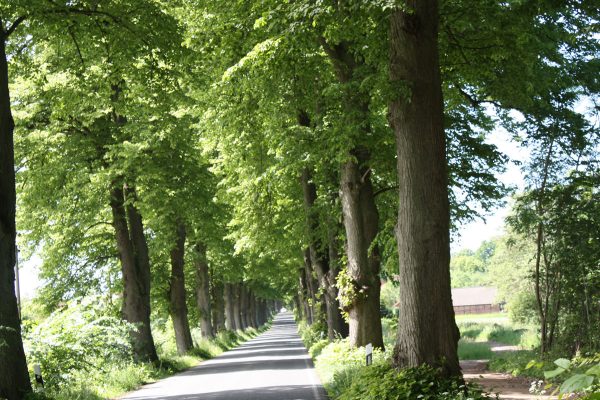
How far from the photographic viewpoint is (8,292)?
12453 millimetres

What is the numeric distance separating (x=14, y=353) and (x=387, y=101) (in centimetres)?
760

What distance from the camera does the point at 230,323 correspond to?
57.6 meters

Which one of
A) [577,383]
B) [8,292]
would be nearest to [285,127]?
[8,292]

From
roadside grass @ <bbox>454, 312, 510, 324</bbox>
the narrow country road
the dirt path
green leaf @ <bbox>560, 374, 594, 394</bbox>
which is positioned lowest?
roadside grass @ <bbox>454, 312, 510, 324</bbox>

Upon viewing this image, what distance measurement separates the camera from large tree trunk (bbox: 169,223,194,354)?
32.6 m

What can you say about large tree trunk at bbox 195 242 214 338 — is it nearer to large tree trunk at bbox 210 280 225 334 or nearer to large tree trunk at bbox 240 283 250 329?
large tree trunk at bbox 210 280 225 334

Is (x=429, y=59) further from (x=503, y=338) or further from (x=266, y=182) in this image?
(x=503, y=338)

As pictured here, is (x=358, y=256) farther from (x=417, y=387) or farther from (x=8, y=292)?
(x=8, y=292)

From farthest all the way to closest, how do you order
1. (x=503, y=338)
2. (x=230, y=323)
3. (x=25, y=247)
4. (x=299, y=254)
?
(x=230, y=323)
(x=503, y=338)
(x=299, y=254)
(x=25, y=247)

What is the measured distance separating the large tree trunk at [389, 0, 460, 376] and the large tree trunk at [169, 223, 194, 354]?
22439mm

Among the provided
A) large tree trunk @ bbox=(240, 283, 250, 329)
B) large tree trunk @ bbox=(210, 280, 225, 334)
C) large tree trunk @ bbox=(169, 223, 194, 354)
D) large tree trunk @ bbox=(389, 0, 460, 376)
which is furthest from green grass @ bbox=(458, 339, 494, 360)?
large tree trunk @ bbox=(240, 283, 250, 329)

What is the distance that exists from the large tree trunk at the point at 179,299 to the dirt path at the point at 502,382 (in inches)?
485

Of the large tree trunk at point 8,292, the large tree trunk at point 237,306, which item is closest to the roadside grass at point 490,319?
the large tree trunk at point 237,306

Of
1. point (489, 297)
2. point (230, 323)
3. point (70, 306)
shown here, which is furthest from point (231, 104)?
point (489, 297)
